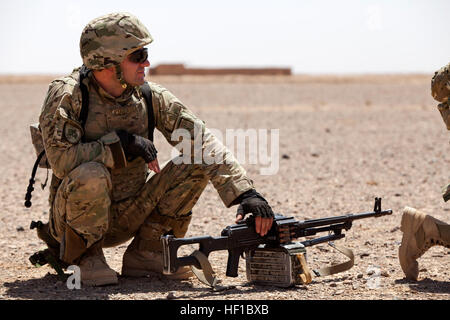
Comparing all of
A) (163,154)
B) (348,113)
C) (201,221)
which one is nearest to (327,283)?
(201,221)

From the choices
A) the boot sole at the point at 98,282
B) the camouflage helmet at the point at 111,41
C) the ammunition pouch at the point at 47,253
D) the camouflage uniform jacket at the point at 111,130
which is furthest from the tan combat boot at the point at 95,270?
the camouflage helmet at the point at 111,41

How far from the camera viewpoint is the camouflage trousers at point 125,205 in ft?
16.9

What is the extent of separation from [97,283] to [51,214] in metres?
0.58

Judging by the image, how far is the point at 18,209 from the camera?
8.75 m

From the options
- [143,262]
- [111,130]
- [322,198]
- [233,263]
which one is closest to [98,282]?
[143,262]

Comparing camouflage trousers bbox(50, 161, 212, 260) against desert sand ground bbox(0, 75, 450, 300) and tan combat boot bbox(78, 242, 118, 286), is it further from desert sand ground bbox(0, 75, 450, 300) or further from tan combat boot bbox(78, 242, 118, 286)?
desert sand ground bbox(0, 75, 450, 300)

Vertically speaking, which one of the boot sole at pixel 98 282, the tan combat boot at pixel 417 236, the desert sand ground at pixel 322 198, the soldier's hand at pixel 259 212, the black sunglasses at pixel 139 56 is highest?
the black sunglasses at pixel 139 56

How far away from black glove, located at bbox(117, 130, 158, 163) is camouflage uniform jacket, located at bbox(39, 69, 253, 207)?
1.7 inches

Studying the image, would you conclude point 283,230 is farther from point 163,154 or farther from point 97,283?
point 163,154

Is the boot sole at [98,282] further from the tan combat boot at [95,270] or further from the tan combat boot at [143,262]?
the tan combat boot at [143,262]

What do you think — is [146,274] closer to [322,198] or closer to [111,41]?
[111,41]

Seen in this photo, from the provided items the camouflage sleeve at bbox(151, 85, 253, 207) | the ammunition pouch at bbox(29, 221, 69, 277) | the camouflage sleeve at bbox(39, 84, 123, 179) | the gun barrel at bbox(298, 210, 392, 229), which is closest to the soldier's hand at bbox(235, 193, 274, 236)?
the camouflage sleeve at bbox(151, 85, 253, 207)

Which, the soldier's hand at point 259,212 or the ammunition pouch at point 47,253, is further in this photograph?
the ammunition pouch at point 47,253

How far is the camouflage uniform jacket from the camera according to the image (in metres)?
5.18
